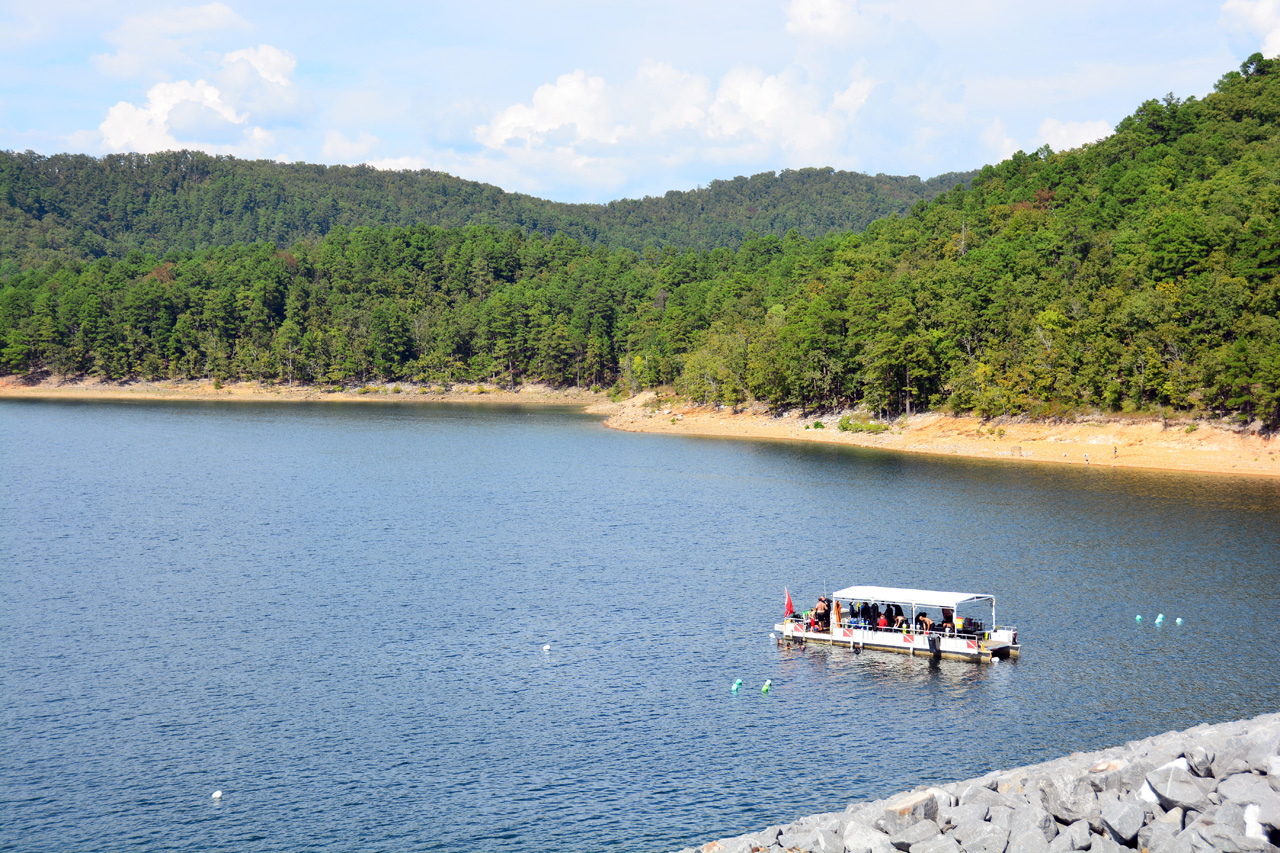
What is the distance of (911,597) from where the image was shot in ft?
151

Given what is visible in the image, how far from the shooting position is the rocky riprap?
21266 mm

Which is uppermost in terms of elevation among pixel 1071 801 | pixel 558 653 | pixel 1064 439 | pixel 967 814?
pixel 1064 439

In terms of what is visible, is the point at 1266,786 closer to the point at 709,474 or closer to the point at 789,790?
the point at 789,790

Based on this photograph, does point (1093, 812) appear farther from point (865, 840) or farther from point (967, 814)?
point (865, 840)

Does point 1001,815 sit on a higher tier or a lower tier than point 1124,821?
lower

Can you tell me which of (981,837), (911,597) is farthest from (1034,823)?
(911,597)

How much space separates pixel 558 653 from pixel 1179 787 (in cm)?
2671

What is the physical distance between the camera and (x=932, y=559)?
196ft

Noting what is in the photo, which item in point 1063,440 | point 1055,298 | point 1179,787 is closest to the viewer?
point 1179,787

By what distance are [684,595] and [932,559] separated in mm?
16967

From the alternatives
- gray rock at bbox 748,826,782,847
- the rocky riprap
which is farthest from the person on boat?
gray rock at bbox 748,826,782,847

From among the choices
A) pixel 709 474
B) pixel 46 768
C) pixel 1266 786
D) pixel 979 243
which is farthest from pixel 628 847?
pixel 979 243

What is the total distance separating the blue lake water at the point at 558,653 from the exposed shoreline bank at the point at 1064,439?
690 cm

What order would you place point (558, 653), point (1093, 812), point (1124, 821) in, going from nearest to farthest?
point (1124, 821) < point (1093, 812) < point (558, 653)
